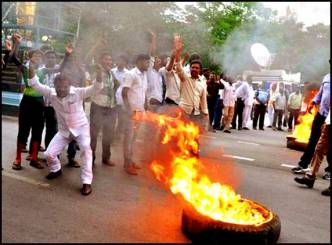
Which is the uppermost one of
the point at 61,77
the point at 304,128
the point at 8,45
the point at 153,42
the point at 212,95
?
the point at 153,42

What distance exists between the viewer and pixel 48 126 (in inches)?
214

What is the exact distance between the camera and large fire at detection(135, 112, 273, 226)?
10.9 ft

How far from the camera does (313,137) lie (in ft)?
19.2

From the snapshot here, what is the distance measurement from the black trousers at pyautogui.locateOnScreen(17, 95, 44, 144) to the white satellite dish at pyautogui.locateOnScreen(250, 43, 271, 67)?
8.65ft

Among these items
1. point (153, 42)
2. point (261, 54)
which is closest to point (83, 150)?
point (261, 54)

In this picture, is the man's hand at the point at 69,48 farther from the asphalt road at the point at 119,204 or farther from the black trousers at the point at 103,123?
the black trousers at the point at 103,123

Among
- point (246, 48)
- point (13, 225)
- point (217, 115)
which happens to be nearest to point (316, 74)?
point (246, 48)

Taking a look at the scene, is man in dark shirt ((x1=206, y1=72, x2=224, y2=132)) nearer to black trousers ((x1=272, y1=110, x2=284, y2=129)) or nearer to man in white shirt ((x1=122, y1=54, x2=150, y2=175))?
black trousers ((x1=272, y1=110, x2=284, y2=129))

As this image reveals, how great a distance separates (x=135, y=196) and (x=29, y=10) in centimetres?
301

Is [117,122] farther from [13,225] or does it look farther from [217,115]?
[217,115]

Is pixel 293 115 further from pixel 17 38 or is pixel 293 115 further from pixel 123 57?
pixel 17 38

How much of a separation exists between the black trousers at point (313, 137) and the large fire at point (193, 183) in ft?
5.28

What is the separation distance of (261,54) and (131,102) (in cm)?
200

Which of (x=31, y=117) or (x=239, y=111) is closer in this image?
(x=31, y=117)
